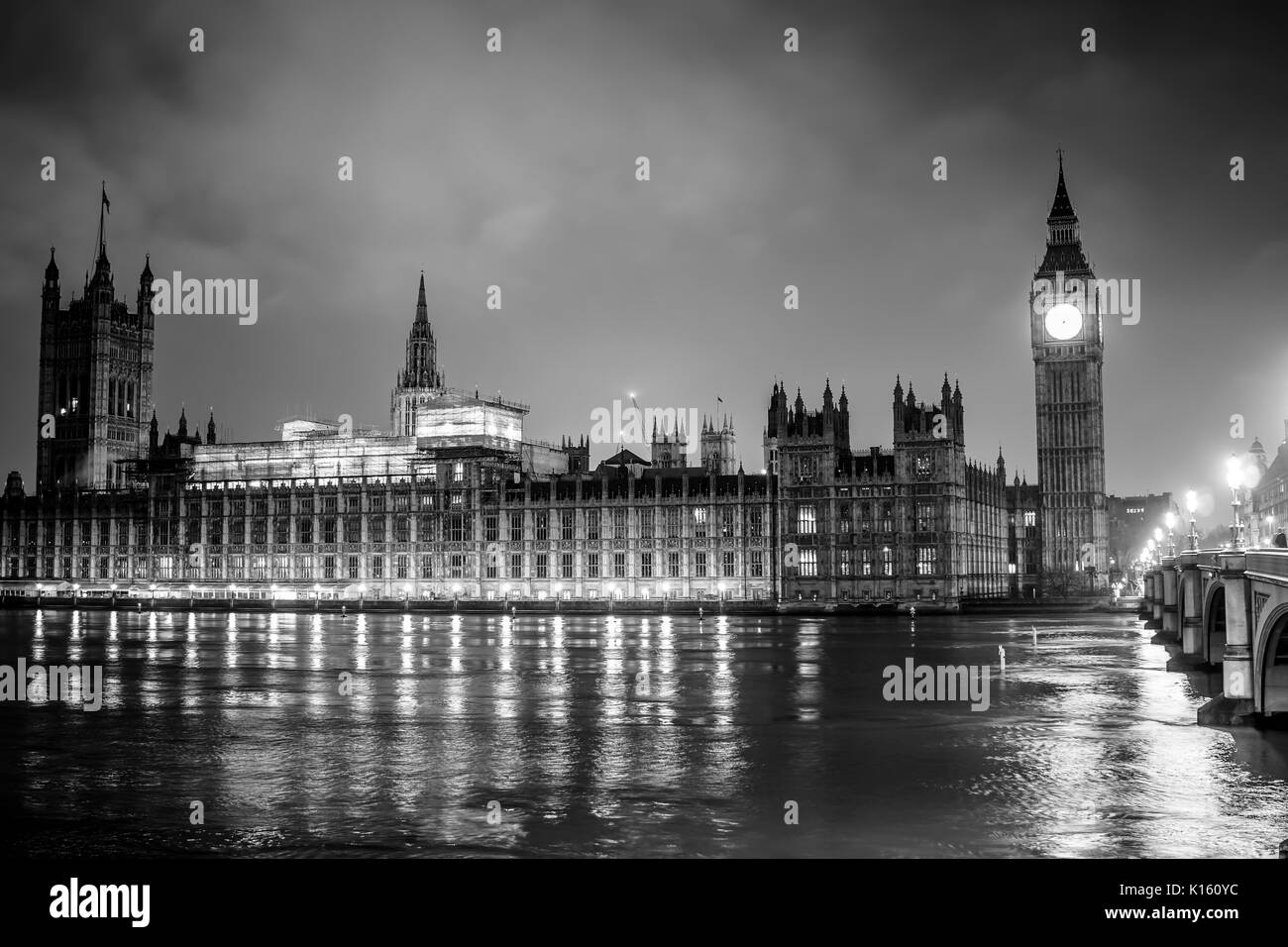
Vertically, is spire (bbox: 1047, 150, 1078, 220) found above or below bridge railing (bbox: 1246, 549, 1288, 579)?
above

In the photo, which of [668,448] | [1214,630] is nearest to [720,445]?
[668,448]

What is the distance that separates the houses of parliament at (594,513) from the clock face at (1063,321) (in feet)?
0.92

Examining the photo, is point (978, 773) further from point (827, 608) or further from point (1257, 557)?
point (827, 608)

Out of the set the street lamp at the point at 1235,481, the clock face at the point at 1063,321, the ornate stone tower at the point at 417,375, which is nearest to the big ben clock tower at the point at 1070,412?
the clock face at the point at 1063,321

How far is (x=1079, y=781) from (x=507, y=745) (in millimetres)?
16139

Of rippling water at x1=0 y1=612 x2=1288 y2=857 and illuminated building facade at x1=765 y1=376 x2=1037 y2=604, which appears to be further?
illuminated building facade at x1=765 y1=376 x2=1037 y2=604

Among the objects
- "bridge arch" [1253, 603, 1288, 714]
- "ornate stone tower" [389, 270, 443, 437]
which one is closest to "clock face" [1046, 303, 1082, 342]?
"ornate stone tower" [389, 270, 443, 437]

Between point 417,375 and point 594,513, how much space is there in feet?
211

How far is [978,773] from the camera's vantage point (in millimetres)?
32969

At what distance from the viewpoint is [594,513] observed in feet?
468

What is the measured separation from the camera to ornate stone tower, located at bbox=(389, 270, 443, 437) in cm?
19500

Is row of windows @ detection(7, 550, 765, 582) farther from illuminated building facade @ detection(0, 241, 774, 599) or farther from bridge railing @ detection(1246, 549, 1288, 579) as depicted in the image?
bridge railing @ detection(1246, 549, 1288, 579)

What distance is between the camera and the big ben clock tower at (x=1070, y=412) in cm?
15550
